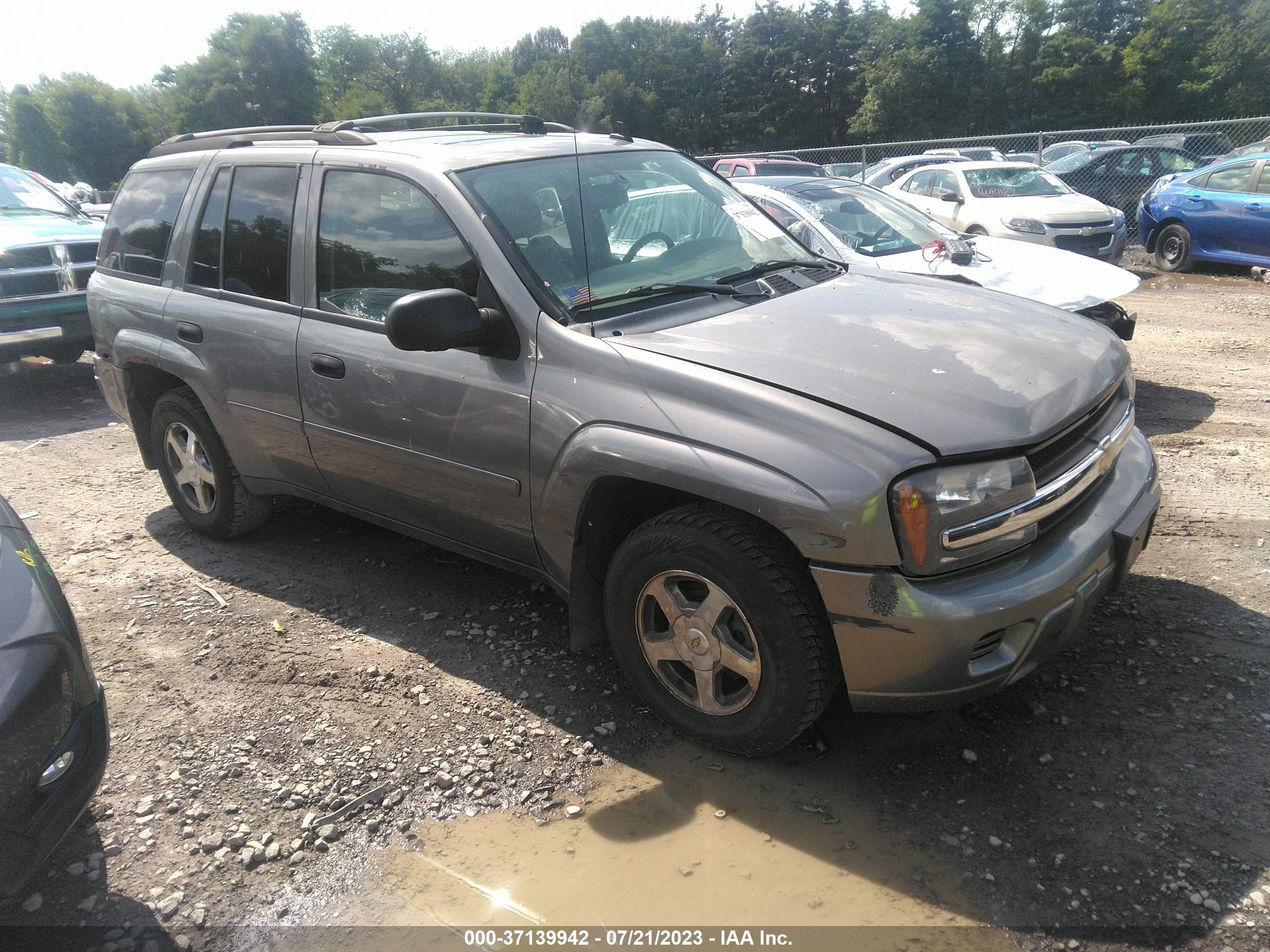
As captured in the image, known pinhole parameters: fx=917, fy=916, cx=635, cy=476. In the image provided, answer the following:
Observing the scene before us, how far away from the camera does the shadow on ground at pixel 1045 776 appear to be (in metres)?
2.39

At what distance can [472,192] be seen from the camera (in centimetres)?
326

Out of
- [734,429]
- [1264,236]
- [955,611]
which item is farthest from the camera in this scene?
[1264,236]

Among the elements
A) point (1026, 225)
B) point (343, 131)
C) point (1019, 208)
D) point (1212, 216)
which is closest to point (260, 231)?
point (343, 131)

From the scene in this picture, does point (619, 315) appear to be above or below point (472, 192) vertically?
below

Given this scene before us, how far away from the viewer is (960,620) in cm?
240

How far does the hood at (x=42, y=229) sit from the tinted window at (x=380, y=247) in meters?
5.70

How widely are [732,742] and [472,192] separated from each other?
6.83 feet

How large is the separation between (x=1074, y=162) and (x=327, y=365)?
1590cm

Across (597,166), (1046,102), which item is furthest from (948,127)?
(597,166)

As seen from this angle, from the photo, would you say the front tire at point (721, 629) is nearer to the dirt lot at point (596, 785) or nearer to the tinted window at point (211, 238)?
the dirt lot at point (596, 785)

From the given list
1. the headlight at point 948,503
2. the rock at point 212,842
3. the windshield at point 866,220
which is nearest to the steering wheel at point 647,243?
the headlight at point 948,503

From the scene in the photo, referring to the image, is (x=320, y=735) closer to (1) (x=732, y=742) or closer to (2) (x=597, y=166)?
(1) (x=732, y=742)

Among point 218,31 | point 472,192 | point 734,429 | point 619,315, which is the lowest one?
point 734,429

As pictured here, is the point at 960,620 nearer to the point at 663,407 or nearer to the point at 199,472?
the point at 663,407
